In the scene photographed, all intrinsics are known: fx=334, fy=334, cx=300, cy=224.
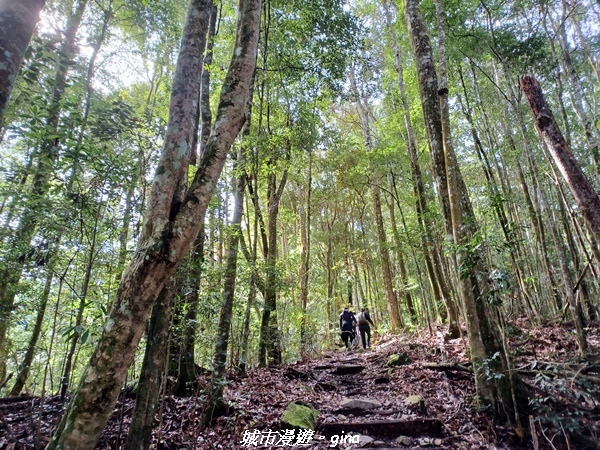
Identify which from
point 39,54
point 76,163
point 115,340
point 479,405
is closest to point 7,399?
point 76,163

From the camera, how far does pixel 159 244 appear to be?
8.60 ft

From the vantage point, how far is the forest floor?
4.02 meters

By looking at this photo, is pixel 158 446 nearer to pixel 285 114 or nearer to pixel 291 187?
pixel 285 114

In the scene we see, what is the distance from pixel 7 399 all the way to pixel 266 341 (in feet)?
17.6

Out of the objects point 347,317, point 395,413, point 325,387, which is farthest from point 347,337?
point 395,413

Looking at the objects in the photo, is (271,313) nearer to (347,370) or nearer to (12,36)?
(347,370)

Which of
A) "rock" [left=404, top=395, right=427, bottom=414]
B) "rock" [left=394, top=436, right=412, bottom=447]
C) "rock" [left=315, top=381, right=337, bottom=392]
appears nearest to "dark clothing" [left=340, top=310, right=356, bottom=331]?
"rock" [left=315, top=381, right=337, bottom=392]

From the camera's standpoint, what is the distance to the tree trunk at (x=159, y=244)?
92.4 inches

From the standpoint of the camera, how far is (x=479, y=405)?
4.61 meters

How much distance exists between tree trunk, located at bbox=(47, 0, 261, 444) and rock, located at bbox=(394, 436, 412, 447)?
12.0 ft

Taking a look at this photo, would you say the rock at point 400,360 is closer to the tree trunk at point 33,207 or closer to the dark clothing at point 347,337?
the dark clothing at point 347,337

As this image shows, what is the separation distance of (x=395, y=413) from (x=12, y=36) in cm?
619

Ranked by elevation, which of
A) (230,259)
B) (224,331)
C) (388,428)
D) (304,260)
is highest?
(304,260)

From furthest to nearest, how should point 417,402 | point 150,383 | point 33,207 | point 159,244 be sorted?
point 417,402 < point 33,207 < point 150,383 < point 159,244
